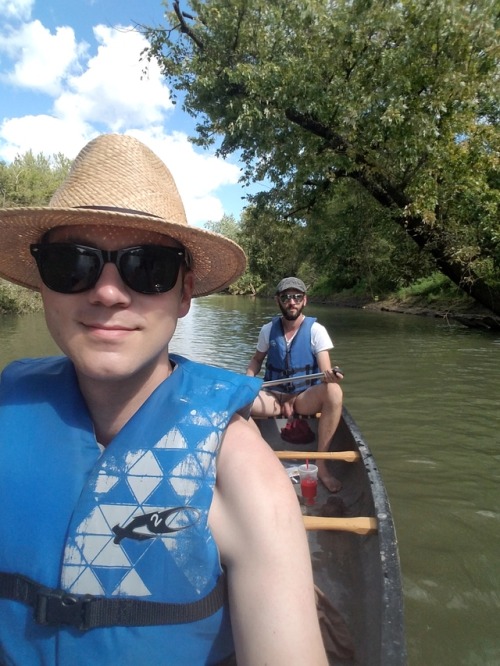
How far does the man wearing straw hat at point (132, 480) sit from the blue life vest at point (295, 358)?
3.61 metres

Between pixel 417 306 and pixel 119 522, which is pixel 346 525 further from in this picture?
pixel 417 306

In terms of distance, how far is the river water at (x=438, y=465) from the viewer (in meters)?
2.77

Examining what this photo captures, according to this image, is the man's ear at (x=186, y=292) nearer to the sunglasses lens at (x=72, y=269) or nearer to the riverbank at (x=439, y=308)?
the sunglasses lens at (x=72, y=269)

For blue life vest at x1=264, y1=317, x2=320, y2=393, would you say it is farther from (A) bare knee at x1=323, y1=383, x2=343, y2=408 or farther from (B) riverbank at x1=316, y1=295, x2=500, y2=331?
(B) riverbank at x1=316, y1=295, x2=500, y2=331

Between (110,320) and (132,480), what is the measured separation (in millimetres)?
434

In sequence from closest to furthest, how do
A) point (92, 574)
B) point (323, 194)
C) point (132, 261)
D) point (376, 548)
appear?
point (92, 574)
point (132, 261)
point (376, 548)
point (323, 194)

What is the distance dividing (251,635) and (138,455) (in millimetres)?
517

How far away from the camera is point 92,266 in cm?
130

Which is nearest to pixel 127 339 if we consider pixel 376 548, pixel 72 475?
pixel 72 475

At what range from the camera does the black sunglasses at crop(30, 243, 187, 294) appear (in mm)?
1296

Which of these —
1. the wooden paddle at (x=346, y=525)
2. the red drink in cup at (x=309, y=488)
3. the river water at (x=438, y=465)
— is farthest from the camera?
the red drink in cup at (x=309, y=488)

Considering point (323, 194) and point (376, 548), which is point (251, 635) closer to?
point (376, 548)

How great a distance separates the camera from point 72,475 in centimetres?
129

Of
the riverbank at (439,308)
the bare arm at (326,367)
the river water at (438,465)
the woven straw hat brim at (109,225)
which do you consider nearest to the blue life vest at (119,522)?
the woven straw hat brim at (109,225)
